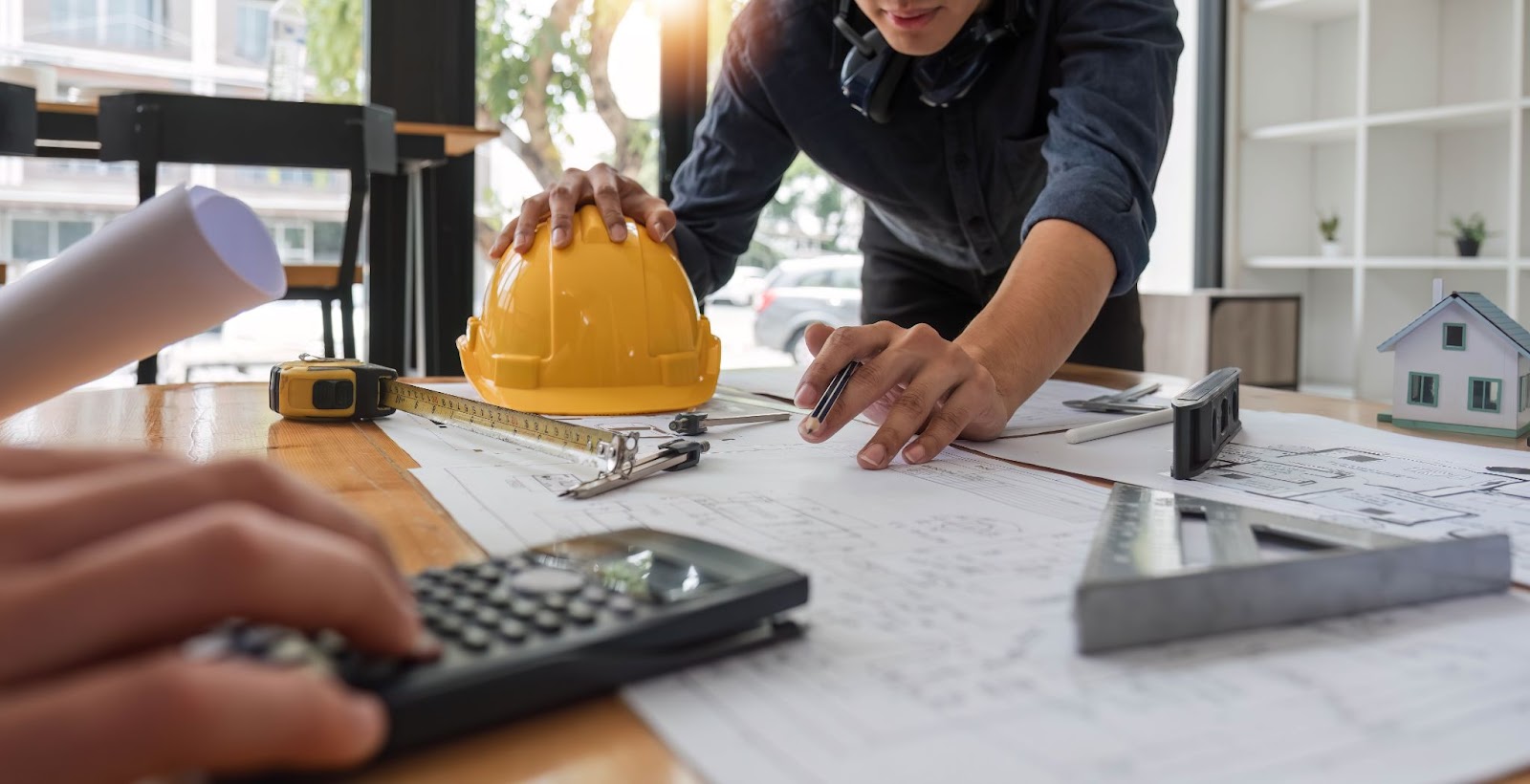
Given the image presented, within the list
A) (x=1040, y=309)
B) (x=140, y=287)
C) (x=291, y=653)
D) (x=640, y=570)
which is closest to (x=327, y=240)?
(x=1040, y=309)

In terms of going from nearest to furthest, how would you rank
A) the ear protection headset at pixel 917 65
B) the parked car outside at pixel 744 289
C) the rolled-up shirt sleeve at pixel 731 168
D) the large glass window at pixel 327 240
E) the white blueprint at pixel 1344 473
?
the white blueprint at pixel 1344 473 < the ear protection headset at pixel 917 65 < the rolled-up shirt sleeve at pixel 731 168 < the large glass window at pixel 327 240 < the parked car outside at pixel 744 289

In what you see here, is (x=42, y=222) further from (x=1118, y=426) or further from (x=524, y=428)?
(x=1118, y=426)

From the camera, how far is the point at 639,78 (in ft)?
11.9

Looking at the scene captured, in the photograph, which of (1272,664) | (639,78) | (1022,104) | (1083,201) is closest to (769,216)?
(639,78)

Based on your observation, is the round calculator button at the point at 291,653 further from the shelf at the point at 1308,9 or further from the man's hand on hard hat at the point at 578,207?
the shelf at the point at 1308,9

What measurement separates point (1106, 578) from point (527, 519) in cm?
35

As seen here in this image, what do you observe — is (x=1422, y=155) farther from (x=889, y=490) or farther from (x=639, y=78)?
(x=889, y=490)

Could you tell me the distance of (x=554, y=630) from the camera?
1.19ft

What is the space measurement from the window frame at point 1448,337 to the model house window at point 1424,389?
0.03m

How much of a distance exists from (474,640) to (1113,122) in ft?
3.32

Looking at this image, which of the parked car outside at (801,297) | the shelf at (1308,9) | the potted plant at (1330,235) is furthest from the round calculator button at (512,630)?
the shelf at (1308,9)

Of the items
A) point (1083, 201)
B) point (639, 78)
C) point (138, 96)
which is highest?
point (639, 78)

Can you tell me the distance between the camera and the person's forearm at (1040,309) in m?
0.96

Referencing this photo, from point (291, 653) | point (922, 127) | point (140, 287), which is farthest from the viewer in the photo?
point (922, 127)
